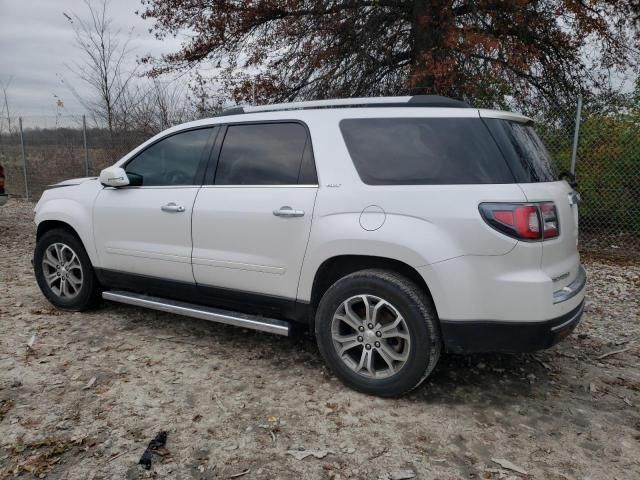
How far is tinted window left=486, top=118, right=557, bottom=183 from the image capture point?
293 centimetres

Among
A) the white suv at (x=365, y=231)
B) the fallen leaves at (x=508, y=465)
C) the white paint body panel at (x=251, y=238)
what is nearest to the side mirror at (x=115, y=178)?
the white suv at (x=365, y=231)

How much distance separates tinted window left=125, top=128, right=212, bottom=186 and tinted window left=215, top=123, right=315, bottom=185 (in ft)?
0.87

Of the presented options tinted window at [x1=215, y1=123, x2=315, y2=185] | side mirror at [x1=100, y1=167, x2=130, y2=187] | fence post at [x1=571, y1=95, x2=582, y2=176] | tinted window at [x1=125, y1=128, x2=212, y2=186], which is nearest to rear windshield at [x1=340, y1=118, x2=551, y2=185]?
tinted window at [x1=215, y1=123, x2=315, y2=185]

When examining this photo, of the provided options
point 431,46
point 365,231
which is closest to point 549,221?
point 365,231

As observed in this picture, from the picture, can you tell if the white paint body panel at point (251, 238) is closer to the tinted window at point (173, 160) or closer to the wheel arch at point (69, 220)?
the tinted window at point (173, 160)

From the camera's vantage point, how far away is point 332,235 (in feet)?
10.5

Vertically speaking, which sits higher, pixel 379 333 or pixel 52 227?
pixel 52 227

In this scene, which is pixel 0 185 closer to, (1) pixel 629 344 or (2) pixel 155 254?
(2) pixel 155 254

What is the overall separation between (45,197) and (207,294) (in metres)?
2.15

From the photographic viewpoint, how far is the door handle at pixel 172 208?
12.8 ft

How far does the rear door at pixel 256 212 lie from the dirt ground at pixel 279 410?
642 mm

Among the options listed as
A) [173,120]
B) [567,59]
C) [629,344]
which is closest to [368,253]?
[629,344]

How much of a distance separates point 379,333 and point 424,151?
3.78 feet

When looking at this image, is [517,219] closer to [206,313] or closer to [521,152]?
[521,152]
